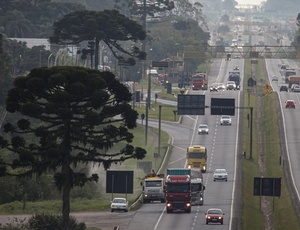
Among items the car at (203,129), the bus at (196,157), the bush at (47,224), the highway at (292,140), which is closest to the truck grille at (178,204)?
the highway at (292,140)

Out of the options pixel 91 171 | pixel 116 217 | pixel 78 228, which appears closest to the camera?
pixel 78 228

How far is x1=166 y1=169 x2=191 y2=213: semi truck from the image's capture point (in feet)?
340

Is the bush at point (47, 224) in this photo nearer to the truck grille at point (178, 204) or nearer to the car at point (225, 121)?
the truck grille at point (178, 204)

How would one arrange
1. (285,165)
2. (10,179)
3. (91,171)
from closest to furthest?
(10,179) → (91,171) → (285,165)

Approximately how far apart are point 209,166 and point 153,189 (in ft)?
100

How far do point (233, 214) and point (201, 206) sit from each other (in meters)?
5.95

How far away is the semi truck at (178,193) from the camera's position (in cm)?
10369

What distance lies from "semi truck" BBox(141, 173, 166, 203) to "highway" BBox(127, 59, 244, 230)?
2.37ft

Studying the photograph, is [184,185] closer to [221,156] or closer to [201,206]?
[201,206]

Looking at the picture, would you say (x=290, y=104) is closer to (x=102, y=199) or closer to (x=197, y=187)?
(x=102, y=199)

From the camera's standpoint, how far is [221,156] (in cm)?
15162

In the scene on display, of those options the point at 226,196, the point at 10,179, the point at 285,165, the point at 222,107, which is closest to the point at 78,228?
the point at 10,179

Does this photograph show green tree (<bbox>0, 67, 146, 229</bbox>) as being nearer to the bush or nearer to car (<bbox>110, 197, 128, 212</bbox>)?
the bush

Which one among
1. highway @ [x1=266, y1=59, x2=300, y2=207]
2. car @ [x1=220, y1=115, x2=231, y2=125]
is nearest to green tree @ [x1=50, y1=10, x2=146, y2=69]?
highway @ [x1=266, y1=59, x2=300, y2=207]
